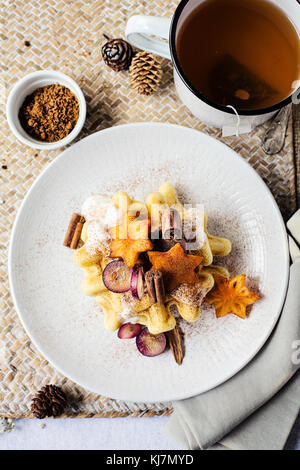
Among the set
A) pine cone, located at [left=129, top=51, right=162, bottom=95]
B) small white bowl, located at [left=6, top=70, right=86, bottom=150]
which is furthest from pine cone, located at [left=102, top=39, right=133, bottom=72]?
small white bowl, located at [left=6, top=70, right=86, bottom=150]

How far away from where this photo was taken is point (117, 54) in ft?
3.85

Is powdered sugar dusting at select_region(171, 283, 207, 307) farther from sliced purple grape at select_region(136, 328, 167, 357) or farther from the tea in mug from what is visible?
the tea in mug

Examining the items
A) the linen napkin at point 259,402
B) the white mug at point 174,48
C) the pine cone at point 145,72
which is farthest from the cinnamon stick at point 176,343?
the pine cone at point 145,72

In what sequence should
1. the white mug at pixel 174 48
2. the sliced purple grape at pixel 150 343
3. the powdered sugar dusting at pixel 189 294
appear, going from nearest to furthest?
the white mug at pixel 174 48
the powdered sugar dusting at pixel 189 294
the sliced purple grape at pixel 150 343

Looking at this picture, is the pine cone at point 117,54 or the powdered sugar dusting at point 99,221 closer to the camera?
the powdered sugar dusting at point 99,221

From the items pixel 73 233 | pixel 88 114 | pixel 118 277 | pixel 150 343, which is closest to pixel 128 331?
pixel 150 343

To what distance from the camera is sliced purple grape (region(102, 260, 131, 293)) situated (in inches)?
39.4

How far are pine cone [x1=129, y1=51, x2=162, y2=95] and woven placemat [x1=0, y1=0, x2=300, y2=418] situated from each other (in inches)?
1.6

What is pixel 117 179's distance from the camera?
1160 millimetres

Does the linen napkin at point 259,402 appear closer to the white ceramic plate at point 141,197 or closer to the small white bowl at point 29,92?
the white ceramic plate at point 141,197

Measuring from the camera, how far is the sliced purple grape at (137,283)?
963 millimetres

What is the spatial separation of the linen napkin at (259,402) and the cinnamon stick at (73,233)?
492 mm

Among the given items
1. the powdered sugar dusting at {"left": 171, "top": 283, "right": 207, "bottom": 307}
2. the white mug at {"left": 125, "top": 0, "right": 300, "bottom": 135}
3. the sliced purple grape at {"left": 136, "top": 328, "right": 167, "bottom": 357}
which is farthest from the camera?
the sliced purple grape at {"left": 136, "top": 328, "right": 167, "bottom": 357}
